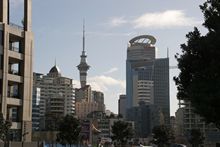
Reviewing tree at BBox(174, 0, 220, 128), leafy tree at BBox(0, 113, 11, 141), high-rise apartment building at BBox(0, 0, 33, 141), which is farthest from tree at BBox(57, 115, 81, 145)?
tree at BBox(174, 0, 220, 128)

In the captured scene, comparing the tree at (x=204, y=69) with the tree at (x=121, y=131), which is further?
the tree at (x=121, y=131)

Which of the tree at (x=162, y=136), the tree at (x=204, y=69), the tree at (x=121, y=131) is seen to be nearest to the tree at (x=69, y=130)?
the tree at (x=121, y=131)

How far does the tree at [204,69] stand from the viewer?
855 inches

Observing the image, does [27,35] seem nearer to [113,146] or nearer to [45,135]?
[113,146]

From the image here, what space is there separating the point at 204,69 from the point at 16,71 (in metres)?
46.5

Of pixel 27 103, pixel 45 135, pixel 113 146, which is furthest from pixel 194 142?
pixel 27 103

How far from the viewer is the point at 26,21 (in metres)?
68.2

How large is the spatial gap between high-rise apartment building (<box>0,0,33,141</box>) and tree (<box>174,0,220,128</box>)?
134 feet

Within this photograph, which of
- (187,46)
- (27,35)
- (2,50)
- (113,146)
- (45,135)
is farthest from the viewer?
(45,135)

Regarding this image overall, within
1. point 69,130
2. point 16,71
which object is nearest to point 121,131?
point 69,130

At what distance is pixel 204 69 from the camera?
22.6 metres

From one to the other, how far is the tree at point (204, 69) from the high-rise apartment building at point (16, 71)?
4096cm

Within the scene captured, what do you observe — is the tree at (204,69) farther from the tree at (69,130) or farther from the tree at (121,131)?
the tree at (121,131)

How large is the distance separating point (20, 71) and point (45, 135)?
52.0m
